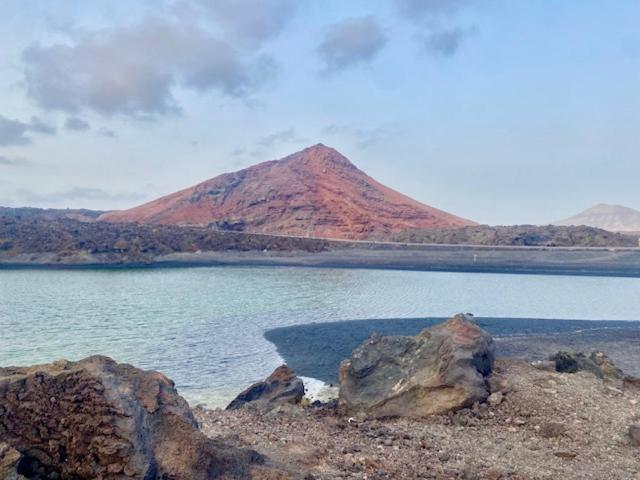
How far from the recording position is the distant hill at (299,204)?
3307 inches

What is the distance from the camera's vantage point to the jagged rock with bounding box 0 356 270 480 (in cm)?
461

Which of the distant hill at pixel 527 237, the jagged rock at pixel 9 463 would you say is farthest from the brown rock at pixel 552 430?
the distant hill at pixel 527 237

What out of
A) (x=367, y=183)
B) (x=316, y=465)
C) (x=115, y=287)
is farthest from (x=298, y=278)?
(x=367, y=183)

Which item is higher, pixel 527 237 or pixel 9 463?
pixel 527 237

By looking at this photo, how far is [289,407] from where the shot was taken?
31.8ft

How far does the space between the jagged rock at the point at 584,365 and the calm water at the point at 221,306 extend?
6.53 metres

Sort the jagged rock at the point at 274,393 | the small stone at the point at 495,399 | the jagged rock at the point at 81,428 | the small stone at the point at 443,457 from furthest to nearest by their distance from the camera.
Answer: the jagged rock at the point at 274,393, the small stone at the point at 495,399, the small stone at the point at 443,457, the jagged rock at the point at 81,428

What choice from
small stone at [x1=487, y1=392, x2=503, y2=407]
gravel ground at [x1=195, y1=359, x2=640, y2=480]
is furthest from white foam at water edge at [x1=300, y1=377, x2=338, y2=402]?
small stone at [x1=487, y1=392, x2=503, y2=407]

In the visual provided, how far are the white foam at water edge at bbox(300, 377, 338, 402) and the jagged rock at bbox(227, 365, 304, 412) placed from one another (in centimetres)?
72

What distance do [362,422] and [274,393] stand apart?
2270mm

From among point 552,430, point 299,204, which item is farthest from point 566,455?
point 299,204

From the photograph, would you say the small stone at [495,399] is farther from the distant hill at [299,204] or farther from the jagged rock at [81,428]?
the distant hill at [299,204]

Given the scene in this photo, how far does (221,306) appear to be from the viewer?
1030 inches

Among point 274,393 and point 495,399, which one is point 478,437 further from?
point 274,393
